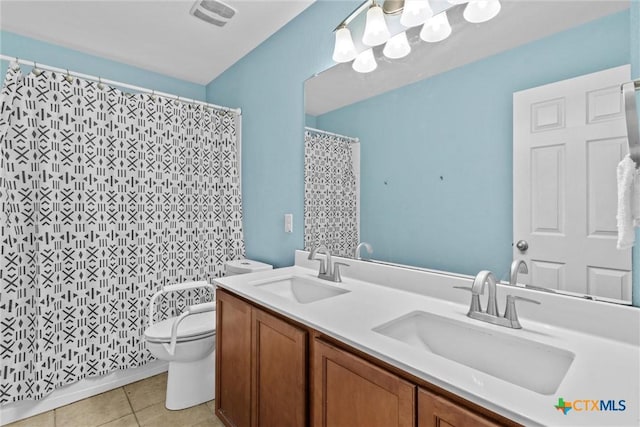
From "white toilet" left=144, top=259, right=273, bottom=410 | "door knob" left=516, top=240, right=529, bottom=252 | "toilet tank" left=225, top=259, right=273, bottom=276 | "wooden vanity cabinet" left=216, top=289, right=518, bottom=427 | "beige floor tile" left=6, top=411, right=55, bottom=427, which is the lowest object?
"beige floor tile" left=6, top=411, right=55, bottom=427

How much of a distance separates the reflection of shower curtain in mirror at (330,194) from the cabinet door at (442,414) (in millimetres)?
992

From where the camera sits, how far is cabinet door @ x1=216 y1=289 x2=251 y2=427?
54.9 inches

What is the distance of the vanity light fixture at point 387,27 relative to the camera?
122 cm

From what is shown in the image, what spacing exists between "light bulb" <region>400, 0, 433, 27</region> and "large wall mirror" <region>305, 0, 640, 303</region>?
0.08 meters

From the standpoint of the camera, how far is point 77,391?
198 cm

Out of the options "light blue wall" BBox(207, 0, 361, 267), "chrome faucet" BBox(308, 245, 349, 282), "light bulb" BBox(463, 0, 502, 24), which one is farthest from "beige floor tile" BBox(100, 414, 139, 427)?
"light bulb" BBox(463, 0, 502, 24)

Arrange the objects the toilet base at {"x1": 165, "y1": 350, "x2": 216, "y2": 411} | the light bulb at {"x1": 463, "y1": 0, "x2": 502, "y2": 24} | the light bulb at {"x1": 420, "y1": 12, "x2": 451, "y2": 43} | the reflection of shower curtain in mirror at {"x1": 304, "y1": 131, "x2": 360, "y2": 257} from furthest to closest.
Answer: the toilet base at {"x1": 165, "y1": 350, "x2": 216, "y2": 411} → the reflection of shower curtain in mirror at {"x1": 304, "y1": 131, "x2": 360, "y2": 257} → the light bulb at {"x1": 420, "y1": 12, "x2": 451, "y2": 43} → the light bulb at {"x1": 463, "y1": 0, "x2": 502, "y2": 24}

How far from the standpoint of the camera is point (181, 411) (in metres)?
1.86

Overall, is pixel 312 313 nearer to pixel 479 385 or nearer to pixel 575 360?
pixel 479 385

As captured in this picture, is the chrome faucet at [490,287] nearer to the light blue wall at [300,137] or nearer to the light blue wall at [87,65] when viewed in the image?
the light blue wall at [300,137]

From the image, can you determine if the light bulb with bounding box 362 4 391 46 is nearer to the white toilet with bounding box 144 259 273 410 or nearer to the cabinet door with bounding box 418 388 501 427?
the cabinet door with bounding box 418 388 501 427

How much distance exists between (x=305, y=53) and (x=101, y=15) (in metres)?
1.34

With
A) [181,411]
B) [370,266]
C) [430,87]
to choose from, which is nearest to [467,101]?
[430,87]

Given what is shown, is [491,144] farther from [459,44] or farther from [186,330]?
[186,330]
